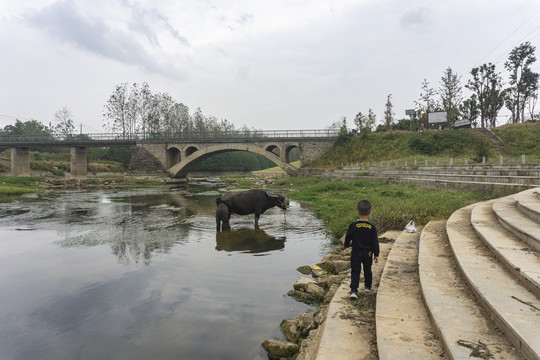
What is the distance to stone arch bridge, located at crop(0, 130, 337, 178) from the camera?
49.9 metres

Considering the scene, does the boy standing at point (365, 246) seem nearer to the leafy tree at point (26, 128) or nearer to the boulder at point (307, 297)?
the boulder at point (307, 297)

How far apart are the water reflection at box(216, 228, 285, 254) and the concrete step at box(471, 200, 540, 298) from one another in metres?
4.83

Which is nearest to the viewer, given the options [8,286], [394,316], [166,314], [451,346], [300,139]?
[451,346]

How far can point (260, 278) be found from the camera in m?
6.38

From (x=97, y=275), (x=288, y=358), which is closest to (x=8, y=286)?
(x=97, y=275)

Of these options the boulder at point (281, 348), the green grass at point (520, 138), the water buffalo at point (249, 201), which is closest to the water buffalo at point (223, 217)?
the water buffalo at point (249, 201)

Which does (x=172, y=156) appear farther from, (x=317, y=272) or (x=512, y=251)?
(x=512, y=251)

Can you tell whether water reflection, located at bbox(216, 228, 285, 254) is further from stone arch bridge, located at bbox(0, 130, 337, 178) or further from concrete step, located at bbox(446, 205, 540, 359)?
stone arch bridge, located at bbox(0, 130, 337, 178)

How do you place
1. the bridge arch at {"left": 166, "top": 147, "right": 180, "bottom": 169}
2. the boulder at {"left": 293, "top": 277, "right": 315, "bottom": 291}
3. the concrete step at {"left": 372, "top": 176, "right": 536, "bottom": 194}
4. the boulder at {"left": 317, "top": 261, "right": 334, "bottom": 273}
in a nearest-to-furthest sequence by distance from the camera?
the boulder at {"left": 293, "top": 277, "right": 315, "bottom": 291}
the boulder at {"left": 317, "top": 261, "right": 334, "bottom": 273}
the concrete step at {"left": 372, "top": 176, "right": 536, "bottom": 194}
the bridge arch at {"left": 166, "top": 147, "right": 180, "bottom": 169}

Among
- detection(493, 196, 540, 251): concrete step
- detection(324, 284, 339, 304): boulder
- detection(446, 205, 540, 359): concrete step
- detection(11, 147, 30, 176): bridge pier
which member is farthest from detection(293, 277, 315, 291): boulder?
detection(11, 147, 30, 176): bridge pier

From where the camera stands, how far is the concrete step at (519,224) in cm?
425

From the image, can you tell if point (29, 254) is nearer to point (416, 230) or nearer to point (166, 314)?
point (166, 314)

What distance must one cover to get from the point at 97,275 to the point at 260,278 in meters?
3.41

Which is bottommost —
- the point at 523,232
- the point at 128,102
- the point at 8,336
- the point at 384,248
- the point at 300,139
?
the point at 8,336
